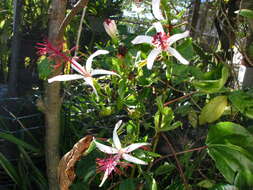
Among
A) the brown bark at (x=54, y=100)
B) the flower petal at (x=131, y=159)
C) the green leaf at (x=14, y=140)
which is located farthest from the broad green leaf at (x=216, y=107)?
the green leaf at (x=14, y=140)

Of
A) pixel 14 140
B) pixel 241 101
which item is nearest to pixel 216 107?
pixel 241 101

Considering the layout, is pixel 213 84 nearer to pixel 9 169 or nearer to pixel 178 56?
pixel 178 56

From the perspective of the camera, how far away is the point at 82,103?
3.00ft

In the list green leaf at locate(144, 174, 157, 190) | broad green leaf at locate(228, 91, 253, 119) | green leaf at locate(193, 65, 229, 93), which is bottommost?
green leaf at locate(144, 174, 157, 190)

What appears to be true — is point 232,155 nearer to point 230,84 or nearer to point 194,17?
point 230,84

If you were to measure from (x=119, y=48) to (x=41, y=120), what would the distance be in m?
0.53

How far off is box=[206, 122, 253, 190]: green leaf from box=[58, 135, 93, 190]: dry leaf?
25 cm

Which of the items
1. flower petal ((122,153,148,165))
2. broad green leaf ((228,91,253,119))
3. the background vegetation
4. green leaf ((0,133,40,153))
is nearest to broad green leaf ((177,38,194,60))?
the background vegetation

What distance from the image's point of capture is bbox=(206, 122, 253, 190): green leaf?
58 centimetres

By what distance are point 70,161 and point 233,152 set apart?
1.03 ft

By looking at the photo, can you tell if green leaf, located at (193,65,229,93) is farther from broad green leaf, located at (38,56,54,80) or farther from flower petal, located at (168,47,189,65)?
broad green leaf, located at (38,56,54,80)

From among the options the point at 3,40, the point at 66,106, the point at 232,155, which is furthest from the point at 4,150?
the point at 3,40

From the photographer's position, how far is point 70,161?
24.4 inches

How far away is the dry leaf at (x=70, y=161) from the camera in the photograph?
0.62 metres
